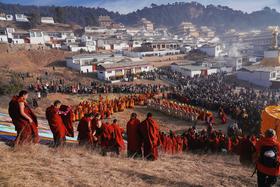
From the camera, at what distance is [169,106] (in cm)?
2167

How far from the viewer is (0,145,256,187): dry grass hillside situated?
5.23 metres

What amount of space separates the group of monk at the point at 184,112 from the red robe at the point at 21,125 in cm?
1366

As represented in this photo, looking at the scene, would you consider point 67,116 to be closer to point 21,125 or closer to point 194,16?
point 21,125

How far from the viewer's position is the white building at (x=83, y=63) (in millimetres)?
42188

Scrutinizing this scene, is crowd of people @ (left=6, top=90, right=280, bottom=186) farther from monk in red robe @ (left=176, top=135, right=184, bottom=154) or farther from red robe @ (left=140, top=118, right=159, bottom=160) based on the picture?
monk in red robe @ (left=176, top=135, right=184, bottom=154)

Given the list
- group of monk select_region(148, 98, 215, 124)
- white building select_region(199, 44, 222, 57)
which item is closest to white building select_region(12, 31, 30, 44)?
white building select_region(199, 44, 222, 57)

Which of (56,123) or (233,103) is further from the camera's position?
(233,103)

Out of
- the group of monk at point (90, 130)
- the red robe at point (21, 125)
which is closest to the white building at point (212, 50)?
the group of monk at point (90, 130)

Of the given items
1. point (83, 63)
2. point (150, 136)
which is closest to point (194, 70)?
point (83, 63)

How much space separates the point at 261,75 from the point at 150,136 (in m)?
34.1

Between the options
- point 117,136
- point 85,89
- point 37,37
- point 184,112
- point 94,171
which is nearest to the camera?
point 94,171

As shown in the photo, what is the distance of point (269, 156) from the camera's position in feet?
16.9

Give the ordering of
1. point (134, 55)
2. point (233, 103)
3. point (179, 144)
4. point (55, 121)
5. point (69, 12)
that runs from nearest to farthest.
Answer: point (55, 121) < point (179, 144) < point (233, 103) < point (134, 55) < point (69, 12)

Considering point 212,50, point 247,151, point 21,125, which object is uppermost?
point 212,50
